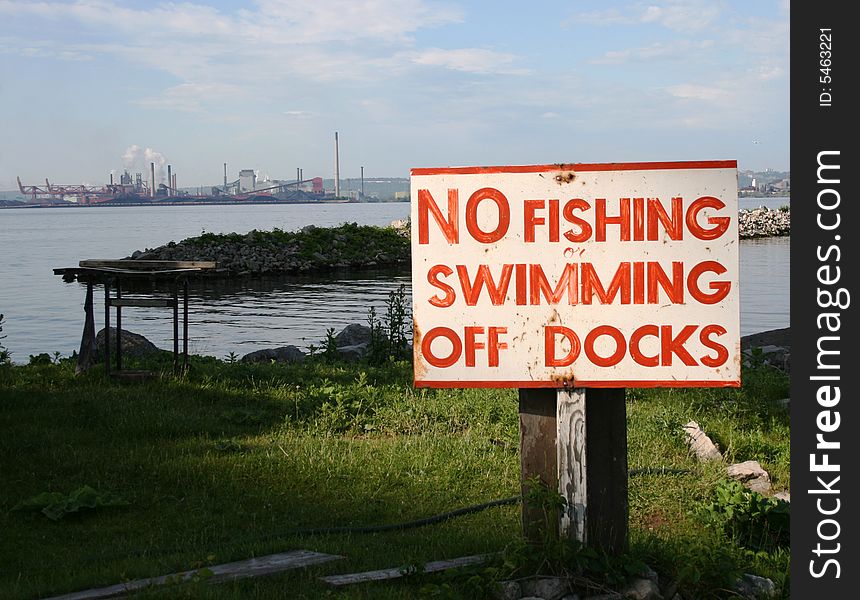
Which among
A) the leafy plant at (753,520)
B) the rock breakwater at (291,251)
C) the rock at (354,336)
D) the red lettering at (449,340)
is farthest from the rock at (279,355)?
the rock breakwater at (291,251)

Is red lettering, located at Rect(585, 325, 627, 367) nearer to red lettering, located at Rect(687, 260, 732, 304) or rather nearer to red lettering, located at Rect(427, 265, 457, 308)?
red lettering, located at Rect(687, 260, 732, 304)

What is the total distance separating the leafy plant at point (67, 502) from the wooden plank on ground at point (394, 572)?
217 centimetres

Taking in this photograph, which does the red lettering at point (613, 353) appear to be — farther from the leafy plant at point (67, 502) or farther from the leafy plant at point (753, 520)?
the leafy plant at point (67, 502)

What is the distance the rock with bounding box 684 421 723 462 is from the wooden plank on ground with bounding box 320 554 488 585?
129 inches

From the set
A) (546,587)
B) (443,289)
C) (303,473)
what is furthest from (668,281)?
(303,473)

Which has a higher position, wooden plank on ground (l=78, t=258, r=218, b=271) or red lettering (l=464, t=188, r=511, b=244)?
red lettering (l=464, t=188, r=511, b=244)

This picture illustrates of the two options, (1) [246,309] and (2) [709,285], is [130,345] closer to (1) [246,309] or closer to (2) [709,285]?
(2) [709,285]

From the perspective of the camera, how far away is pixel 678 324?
5227mm

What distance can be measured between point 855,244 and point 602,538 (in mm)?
2052

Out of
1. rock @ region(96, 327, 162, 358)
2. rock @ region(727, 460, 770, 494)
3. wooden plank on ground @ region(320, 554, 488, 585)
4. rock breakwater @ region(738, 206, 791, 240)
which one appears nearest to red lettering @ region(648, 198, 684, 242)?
wooden plank on ground @ region(320, 554, 488, 585)

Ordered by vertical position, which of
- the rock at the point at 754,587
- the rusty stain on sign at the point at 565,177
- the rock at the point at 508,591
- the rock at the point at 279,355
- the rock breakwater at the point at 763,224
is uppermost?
the rock breakwater at the point at 763,224

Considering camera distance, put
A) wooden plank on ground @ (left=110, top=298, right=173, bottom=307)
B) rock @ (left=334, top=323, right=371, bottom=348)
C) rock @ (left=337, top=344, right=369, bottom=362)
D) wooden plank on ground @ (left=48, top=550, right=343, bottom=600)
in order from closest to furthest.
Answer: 1. wooden plank on ground @ (left=48, top=550, right=343, bottom=600)
2. wooden plank on ground @ (left=110, top=298, right=173, bottom=307)
3. rock @ (left=337, top=344, right=369, bottom=362)
4. rock @ (left=334, top=323, right=371, bottom=348)

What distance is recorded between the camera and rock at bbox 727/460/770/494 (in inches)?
298

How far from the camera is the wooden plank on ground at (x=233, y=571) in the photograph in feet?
16.4
